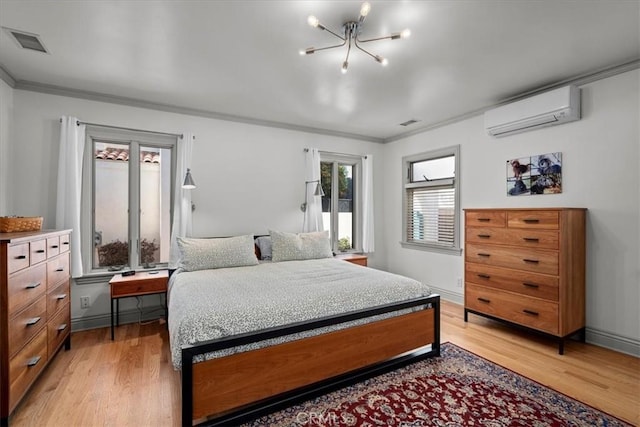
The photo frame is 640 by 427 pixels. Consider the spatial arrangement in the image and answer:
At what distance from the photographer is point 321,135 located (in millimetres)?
4734

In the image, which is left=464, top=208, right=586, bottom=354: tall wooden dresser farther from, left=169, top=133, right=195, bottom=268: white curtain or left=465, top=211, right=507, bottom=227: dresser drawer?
left=169, top=133, right=195, bottom=268: white curtain

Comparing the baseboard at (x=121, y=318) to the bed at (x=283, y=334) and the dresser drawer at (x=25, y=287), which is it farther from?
the dresser drawer at (x=25, y=287)

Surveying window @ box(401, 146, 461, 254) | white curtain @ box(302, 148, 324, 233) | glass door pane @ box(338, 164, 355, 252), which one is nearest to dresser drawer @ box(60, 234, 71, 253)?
white curtain @ box(302, 148, 324, 233)

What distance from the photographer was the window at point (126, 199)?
3.38 meters

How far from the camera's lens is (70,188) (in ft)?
10.2

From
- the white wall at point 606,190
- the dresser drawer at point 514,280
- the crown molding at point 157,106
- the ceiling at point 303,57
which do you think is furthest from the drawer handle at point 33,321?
the white wall at point 606,190

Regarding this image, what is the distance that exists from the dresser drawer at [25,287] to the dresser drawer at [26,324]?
0.05m

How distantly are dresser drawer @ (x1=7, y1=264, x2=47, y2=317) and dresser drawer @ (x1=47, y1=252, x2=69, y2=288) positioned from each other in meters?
0.11

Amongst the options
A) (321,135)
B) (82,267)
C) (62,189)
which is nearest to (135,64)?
(62,189)

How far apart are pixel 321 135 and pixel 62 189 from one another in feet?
10.7

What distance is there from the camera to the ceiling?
1933 millimetres

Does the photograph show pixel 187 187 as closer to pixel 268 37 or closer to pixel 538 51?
pixel 268 37

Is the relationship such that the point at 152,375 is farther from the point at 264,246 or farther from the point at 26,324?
the point at 264,246

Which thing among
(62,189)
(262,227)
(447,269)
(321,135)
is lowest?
(447,269)
